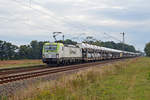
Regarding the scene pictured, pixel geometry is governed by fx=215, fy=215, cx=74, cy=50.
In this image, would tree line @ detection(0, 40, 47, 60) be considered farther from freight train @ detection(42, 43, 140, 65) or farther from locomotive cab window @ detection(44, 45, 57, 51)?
locomotive cab window @ detection(44, 45, 57, 51)

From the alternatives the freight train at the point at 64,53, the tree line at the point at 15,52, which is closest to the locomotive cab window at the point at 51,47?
the freight train at the point at 64,53

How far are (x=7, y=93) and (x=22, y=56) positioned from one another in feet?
228

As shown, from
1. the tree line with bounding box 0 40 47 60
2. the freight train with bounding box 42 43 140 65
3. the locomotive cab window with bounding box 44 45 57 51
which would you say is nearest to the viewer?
the freight train with bounding box 42 43 140 65

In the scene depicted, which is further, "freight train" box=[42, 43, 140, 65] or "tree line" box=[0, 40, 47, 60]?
"tree line" box=[0, 40, 47, 60]

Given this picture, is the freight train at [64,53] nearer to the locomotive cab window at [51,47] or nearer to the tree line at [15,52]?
the locomotive cab window at [51,47]

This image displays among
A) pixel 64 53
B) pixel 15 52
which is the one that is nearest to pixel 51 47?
pixel 64 53

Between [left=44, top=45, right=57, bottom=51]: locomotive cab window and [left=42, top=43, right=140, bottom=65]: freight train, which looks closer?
[left=42, top=43, right=140, bottom=65]: freight train

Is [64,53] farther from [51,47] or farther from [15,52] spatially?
[15,52]

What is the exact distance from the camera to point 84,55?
43656mm

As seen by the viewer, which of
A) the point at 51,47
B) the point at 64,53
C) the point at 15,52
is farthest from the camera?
the point at 15,52

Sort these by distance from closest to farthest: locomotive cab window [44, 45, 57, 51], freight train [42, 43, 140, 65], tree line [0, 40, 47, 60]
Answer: freight train [42, 43, 140, 65], locomotive cab window [44, 45, 57, 51], tree line [0, 40, 47, 60]

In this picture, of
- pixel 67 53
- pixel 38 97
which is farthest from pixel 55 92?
pixel 67 53

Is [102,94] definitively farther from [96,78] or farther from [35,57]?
[35,57]

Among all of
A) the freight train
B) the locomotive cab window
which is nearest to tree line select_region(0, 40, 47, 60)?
the freight train
